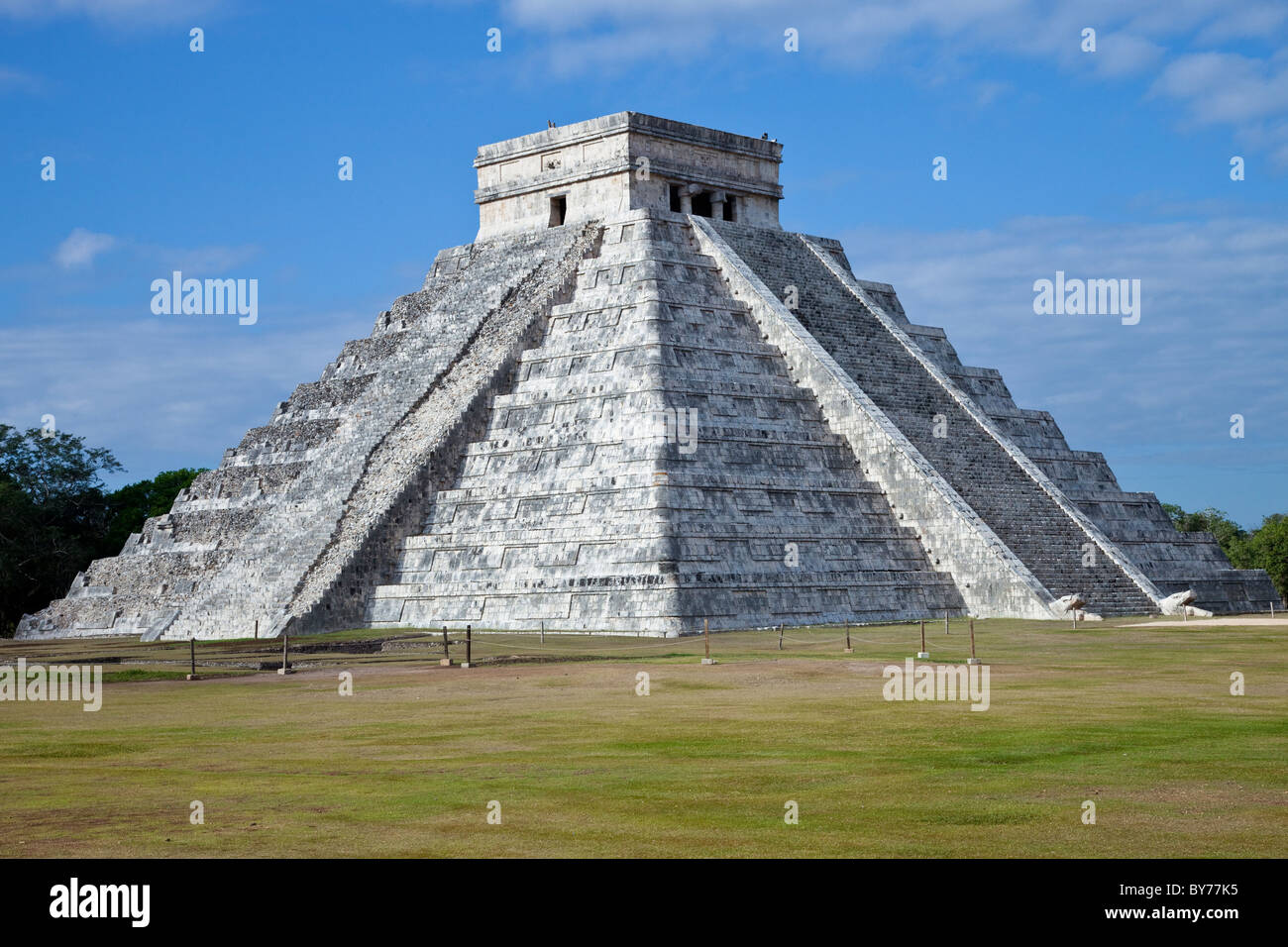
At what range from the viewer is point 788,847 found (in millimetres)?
9023

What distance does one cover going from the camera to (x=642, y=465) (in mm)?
32469

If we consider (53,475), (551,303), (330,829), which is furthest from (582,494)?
(53,475)

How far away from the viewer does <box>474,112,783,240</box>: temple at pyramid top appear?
138 ft

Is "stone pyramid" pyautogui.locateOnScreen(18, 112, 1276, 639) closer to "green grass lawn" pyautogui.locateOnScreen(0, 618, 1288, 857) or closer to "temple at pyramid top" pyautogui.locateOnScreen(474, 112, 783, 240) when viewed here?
"temple at pyramid top" pyautogui.locateOnScreen(474, 112, 783, 240)

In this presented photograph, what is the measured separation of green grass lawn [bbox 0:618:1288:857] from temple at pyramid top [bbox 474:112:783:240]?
22231 mm

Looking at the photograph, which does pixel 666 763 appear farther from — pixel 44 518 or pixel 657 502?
pixel 44 518

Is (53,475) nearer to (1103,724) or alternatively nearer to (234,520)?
(234,520)

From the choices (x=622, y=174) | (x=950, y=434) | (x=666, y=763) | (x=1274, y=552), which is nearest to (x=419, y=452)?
(x=622, y=174)

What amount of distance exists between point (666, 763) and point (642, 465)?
20006 millimetres

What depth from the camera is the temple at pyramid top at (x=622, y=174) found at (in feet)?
138

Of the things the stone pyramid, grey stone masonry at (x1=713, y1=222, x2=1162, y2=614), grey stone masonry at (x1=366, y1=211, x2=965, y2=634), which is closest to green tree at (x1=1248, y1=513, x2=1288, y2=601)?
the stone pyramid

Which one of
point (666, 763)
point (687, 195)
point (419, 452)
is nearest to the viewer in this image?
point (666, 763)

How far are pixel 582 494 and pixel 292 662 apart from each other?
371 inches

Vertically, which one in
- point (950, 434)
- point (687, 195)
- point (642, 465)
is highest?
point (687, 195)
